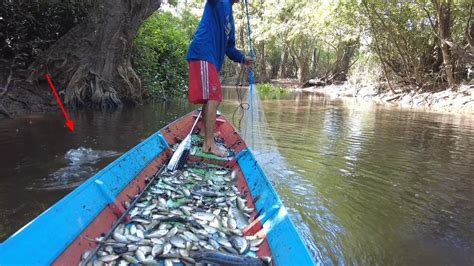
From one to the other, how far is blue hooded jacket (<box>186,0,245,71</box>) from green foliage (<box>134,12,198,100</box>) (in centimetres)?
1146

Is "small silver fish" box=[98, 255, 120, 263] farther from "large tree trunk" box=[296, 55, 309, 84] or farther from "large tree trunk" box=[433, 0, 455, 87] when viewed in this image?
"large tree trunk" box=[296, 55, 309, 84]

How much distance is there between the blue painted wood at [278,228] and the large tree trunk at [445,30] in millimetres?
16952

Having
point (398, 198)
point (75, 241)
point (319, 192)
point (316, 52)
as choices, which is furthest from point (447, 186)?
point (316, 52)

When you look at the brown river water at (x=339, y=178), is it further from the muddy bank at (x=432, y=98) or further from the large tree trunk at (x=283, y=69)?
the large tree trunk at (x=283, y=69)

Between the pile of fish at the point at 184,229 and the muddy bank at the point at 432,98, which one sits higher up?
the muddy bank at the point at 432,98

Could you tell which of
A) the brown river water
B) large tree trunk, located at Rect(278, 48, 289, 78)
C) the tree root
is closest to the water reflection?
the brown river water

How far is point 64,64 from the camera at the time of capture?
39.7 ft

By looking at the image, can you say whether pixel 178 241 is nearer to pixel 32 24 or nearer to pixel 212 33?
pixel 212 33

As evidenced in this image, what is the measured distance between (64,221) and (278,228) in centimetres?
143

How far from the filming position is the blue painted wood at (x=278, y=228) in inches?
91.9

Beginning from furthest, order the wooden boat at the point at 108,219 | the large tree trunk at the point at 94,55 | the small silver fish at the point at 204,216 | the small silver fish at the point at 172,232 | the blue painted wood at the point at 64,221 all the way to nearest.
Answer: the large tree trunk at the point at 94,55
the small silver fish at the point at 204,216
the small silver fish at the point at 172,232
the wooden boat at the point at 108,219
the blue painted wood at the point at 64,221

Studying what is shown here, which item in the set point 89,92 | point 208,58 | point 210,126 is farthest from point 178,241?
point 89,92

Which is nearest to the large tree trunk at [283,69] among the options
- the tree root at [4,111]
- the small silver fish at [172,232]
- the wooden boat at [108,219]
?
the tree root at [4,111]

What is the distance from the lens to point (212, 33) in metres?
4.84
